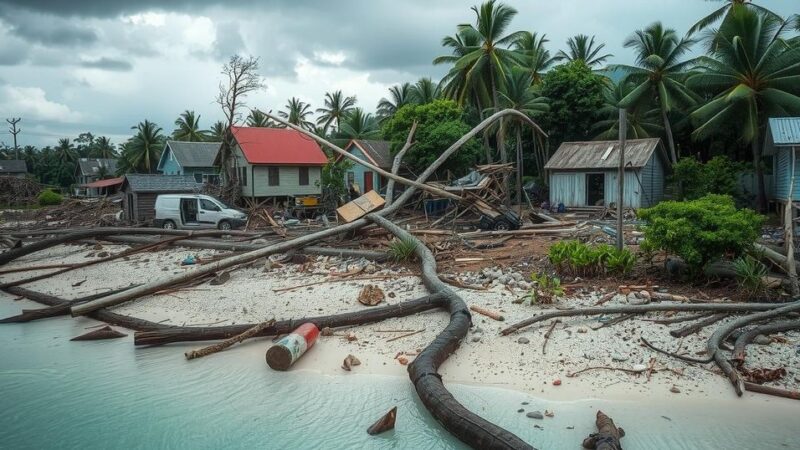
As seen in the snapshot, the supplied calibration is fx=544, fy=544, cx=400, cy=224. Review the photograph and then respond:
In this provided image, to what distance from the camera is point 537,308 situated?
31.9 feet

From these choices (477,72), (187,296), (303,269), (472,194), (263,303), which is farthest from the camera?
(477,72)

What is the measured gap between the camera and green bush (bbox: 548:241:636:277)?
35.8 ft

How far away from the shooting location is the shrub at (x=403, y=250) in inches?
552

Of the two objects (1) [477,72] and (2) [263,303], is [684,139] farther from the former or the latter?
(2) [263,303]

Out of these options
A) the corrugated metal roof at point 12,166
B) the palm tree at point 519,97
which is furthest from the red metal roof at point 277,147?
the corrugated metal roof at point 12,166

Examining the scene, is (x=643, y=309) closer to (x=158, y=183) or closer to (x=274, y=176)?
(x=158, y=183)

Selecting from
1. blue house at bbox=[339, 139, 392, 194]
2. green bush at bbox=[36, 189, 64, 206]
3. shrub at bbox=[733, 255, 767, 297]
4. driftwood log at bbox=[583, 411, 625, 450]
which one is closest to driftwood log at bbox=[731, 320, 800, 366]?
shrub at bbox=[733, 255, 767, 297]

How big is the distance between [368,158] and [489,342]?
27802 mm

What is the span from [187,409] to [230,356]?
5.54 feet

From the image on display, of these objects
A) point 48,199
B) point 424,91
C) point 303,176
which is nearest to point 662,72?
point 424,91

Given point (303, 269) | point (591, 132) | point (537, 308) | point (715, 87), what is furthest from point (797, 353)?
point (591, 132)

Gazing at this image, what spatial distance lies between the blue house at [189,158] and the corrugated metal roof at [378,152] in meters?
13.0

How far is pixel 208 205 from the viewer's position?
2289 centimetres

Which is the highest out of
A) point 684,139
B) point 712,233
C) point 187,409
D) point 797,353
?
point 684,139
